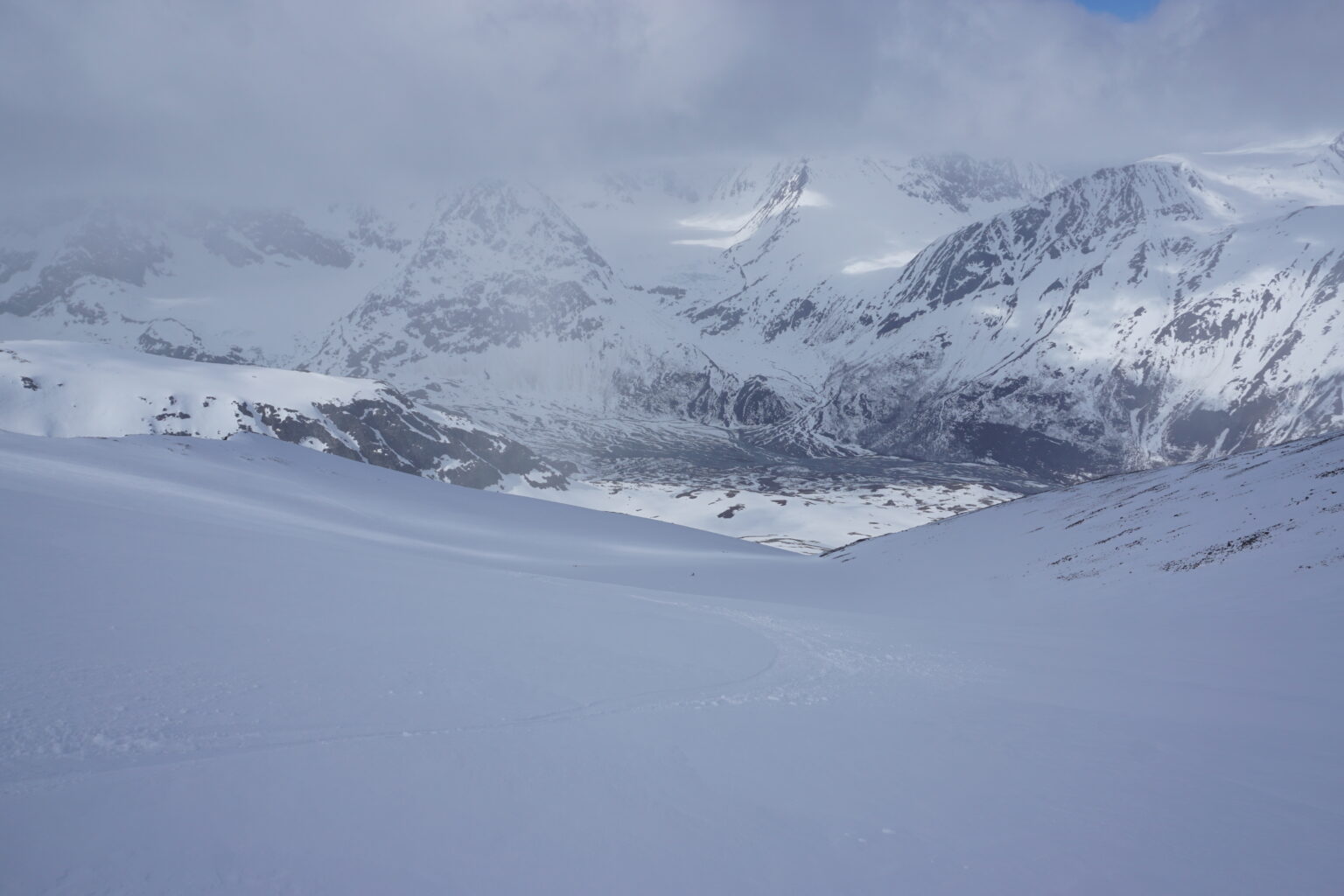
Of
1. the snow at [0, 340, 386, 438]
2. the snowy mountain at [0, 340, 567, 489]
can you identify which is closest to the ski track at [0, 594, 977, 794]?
the snowy mountain at [0, 340, 567, 489]

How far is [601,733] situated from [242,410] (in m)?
128

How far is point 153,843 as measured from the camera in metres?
4.82

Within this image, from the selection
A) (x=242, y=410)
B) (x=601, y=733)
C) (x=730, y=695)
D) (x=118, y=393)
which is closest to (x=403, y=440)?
(x=242, y=410)

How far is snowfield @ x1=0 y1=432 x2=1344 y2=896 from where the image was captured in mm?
5242

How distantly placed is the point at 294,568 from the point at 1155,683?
15.9 m

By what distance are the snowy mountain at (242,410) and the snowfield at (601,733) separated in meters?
88.1

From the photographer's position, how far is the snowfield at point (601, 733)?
524 centimetres

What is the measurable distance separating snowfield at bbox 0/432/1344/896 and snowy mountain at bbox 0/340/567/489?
88.1 metres

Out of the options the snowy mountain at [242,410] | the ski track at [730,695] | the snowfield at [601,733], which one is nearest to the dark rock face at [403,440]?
the snowy mountain at [242,410]

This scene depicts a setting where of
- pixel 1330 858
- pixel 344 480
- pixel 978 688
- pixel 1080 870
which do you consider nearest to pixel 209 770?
pixel 1080 870

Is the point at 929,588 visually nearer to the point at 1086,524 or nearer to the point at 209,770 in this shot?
the point at 1086,524

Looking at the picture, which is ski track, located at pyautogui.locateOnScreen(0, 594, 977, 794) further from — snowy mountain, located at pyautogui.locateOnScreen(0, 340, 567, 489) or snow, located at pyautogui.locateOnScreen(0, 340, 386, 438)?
snow, located at pyautogui.locateOnScreen(0, 340, 386, 438)

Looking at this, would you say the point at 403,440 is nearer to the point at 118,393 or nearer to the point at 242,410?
the point at 242,410

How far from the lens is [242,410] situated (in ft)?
381
